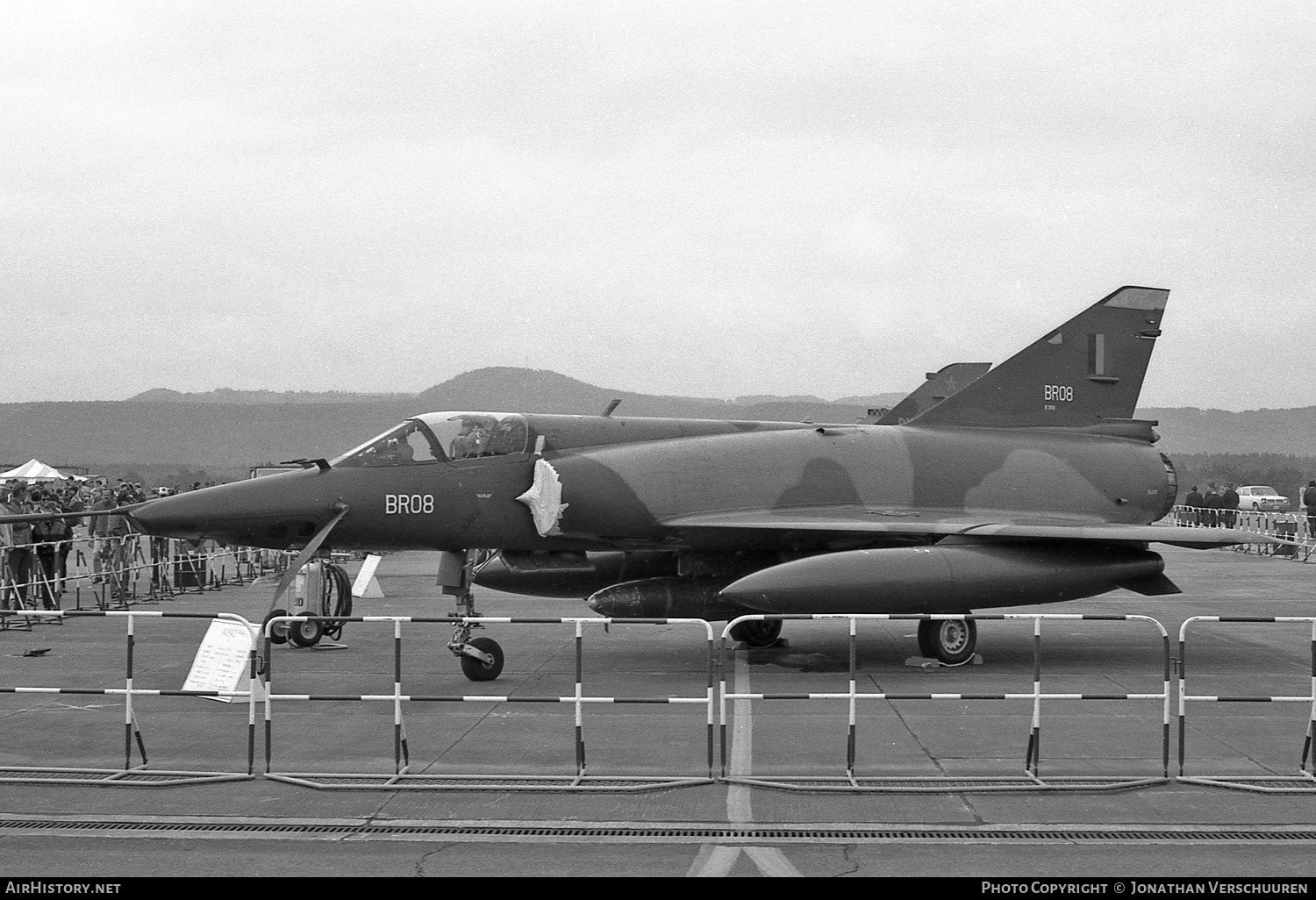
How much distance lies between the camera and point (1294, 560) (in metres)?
29.7

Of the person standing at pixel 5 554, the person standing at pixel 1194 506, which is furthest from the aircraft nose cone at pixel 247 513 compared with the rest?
the person standing at pixel 1194 506

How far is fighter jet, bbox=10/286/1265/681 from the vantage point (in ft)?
40.2

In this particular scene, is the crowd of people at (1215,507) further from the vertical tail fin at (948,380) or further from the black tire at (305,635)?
the black tire at (305,635)

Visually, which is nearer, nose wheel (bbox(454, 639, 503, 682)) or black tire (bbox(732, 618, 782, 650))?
nose wheel (bbox(454, 639, 503, 682))

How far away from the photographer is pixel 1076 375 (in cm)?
1589

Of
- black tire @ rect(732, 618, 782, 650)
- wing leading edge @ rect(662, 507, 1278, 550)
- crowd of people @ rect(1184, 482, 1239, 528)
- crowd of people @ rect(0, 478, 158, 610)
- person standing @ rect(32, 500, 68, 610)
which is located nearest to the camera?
wing leading edge @ rect(662, 507, 1278, 550)

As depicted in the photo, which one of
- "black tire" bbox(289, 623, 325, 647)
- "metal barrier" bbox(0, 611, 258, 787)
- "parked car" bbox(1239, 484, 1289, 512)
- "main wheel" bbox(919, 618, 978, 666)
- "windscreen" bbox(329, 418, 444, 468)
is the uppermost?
"windscreen" bbox(329, 418, 444, 468)

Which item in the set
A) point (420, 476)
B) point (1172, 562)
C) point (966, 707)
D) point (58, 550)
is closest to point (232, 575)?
point (58, 550)

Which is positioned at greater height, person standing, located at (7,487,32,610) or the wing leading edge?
the wing leading edge

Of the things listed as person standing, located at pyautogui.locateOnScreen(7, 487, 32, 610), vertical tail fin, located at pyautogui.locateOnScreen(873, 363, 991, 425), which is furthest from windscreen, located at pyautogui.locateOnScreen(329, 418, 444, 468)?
vertical tail fin, located at pyautogui.locateOnScreen(873, 363, 991, 425)

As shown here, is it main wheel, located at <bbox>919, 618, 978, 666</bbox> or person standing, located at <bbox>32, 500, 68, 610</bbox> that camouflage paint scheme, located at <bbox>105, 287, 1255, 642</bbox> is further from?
person standing, located at <bbox>32, 500, 68, 610</bbox>
